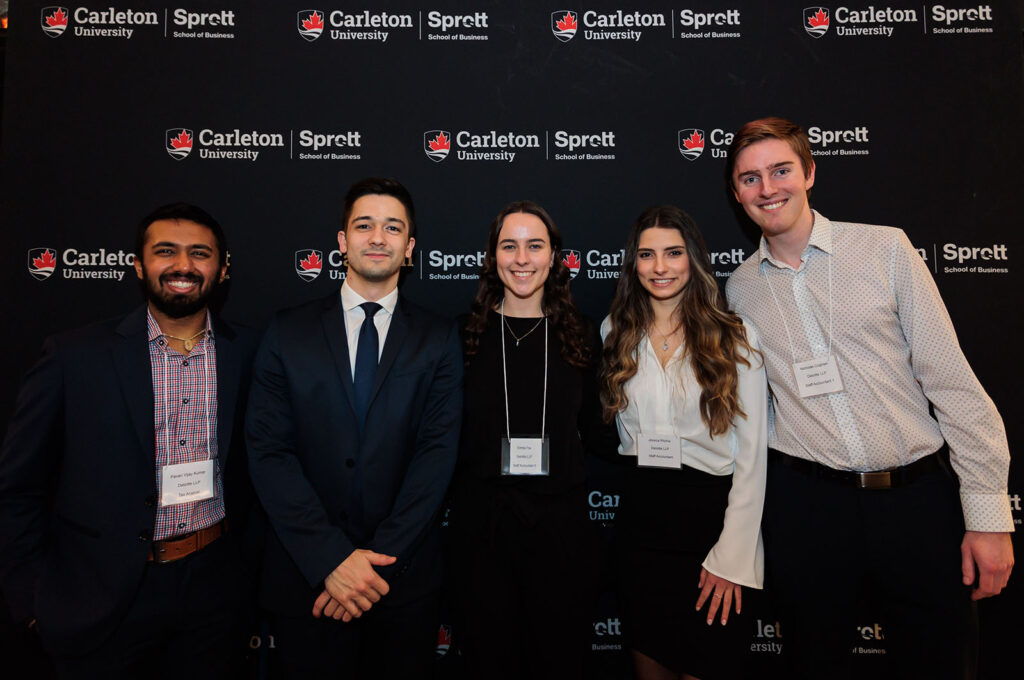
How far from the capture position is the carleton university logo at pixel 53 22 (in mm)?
2773

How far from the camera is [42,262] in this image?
2.69 meters

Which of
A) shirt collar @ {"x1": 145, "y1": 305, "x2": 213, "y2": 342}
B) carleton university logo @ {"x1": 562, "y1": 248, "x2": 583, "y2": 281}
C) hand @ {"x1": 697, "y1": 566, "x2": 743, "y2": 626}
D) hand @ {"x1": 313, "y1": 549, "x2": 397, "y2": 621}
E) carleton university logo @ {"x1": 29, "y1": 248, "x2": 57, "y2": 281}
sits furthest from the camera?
carleton university logo @ {"x1": 562, "y1": 248, "x2": 583, "y2": 281}

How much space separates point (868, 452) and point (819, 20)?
2.48 metres

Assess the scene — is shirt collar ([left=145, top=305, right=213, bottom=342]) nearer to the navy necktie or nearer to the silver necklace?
the navy necktie

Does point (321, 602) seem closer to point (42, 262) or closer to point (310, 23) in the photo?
point (42, 262)

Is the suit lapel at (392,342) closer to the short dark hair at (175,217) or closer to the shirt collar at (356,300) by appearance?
the shirt collar at (356,300)

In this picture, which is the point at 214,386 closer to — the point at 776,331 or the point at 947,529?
the point at 776,331

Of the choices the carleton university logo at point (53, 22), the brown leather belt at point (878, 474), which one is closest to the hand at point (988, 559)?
the brown leather belt at point (878, 474)

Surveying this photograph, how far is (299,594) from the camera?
1776 mm

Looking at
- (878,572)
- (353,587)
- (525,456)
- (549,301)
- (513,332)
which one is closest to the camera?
(353,587)

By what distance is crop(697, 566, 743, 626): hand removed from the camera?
179 cm

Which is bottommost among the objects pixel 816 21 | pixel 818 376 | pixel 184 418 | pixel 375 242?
pixel 184 418

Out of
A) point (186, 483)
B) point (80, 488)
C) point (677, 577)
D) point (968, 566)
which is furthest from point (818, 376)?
point (80, 488)

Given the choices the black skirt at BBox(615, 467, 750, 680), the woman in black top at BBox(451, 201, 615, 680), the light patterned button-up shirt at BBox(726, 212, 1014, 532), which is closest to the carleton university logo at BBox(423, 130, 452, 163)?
the woman in black top at BBox(451, 201, 615, 680)
